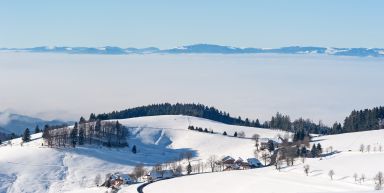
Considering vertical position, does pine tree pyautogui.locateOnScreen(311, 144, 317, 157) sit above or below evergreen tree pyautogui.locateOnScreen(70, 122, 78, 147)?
below

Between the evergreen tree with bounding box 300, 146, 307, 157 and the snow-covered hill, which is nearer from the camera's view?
the snow-covered hill

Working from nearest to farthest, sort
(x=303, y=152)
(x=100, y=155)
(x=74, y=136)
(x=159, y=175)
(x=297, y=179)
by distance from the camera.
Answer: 1. (x=297, y=179)
2. (x=159, y=175)
3. (x=303, y=152)
4. (x=100, y=155)
5. (x=74, y=136)

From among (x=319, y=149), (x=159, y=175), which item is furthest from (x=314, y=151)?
(x=159, y=175)

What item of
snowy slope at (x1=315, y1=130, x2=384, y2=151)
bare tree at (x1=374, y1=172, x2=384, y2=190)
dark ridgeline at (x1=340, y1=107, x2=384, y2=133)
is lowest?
bare tree at (x1=374, y1=172, x2=384, y2=190)

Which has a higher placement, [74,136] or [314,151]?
[74,136]

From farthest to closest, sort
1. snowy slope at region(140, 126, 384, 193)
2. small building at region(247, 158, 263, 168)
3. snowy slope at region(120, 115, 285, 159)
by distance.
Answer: snowy slope at region(120, 115, 285, 159), small building at region(247, 158, 263, 168), snowy slope at region(140, 126, 384, 193)

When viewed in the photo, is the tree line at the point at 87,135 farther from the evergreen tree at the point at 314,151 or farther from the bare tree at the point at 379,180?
the bare tree at the point at 379,180

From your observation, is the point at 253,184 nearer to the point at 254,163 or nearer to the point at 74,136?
the point at 254,163

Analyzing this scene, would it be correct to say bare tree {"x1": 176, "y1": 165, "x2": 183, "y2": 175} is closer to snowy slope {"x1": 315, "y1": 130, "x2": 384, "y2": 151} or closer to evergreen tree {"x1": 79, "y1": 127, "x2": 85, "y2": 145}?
evergreen tree {"x1": 79, "y1": 127, "x2": 85, "y2": 145}

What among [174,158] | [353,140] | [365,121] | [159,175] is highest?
[365,121]

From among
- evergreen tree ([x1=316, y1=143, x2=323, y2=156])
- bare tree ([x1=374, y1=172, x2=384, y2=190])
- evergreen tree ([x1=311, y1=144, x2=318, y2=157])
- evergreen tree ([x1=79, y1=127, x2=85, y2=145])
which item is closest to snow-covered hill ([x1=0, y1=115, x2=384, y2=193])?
bare tree ([x1=374, y1=172, x2=384, y2=190])

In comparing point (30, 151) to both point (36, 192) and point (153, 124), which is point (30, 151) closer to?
point (36, 192)
